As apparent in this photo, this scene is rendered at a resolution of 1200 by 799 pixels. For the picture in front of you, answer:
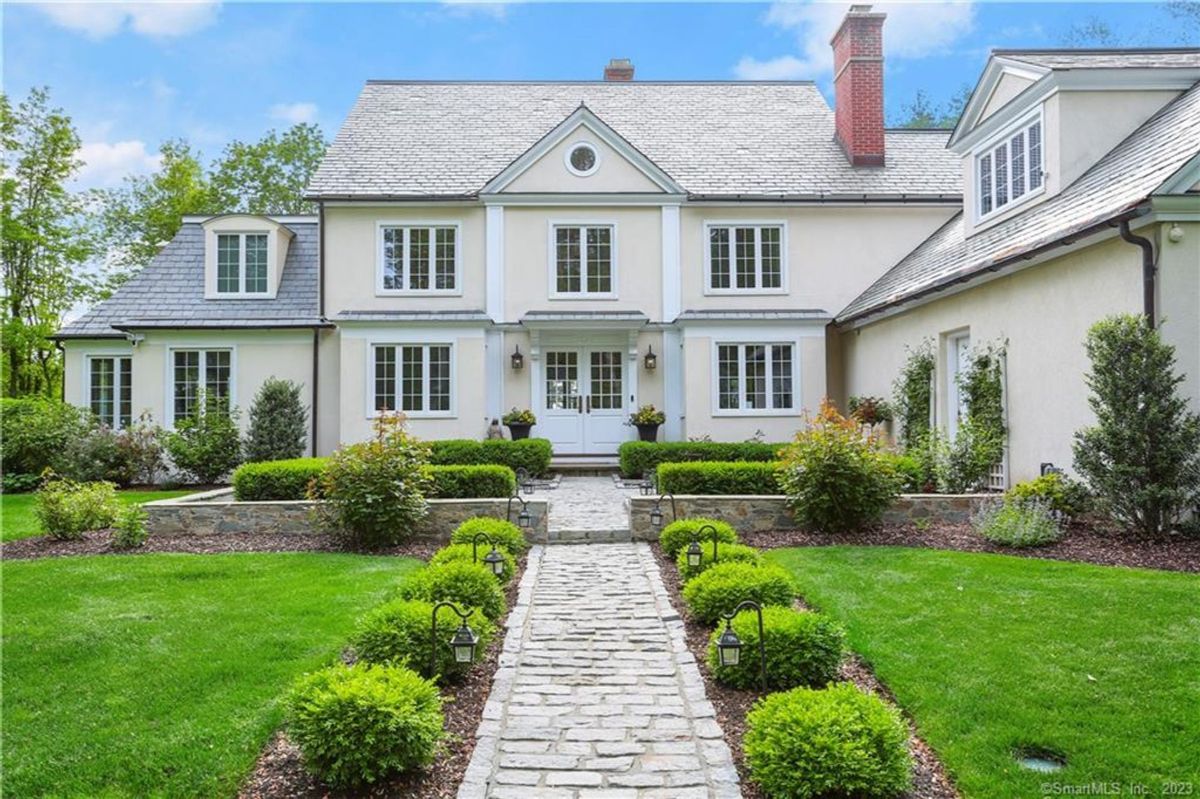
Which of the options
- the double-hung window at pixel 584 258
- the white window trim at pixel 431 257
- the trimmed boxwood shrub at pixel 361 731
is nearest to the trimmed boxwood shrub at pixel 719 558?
the trimmed boxwood shrub at pixel 361 731

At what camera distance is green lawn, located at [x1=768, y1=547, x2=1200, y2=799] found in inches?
152

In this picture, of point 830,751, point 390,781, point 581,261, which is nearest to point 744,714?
point 830,751

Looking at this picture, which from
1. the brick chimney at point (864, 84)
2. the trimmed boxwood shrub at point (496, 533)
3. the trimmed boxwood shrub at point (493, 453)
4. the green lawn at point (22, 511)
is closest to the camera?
the trimmed boxwood shrub at point (496, 533)

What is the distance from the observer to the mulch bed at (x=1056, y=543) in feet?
24.6

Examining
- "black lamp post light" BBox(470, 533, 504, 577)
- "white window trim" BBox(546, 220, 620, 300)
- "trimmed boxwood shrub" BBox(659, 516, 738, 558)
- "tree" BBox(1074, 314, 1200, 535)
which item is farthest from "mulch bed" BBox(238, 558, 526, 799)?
"white window trim" BBox(546, 220, 620, 300)

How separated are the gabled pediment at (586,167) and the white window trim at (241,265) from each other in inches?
219

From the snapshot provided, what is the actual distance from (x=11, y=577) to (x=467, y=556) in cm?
463

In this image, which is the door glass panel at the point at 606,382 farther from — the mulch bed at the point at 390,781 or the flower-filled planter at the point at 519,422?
the mulch bed at the point at 390,781

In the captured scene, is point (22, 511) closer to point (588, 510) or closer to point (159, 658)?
point (588, 510)

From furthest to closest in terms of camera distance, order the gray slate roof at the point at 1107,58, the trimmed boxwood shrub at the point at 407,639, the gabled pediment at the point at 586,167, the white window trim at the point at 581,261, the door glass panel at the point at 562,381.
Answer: the white window trim at the point at 581,261, the door glass panel at the point at 562,381, the gabled pediment at the point at 586,167, the gray slate roof at the point at 1107,58, the trimmed boxwood shrub at the point at 407,639

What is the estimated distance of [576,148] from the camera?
709 inches

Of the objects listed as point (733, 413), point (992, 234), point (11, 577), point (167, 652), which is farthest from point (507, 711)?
point (733, 413)

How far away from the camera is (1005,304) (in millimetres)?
11344

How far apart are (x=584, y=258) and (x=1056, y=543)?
12084 mm
